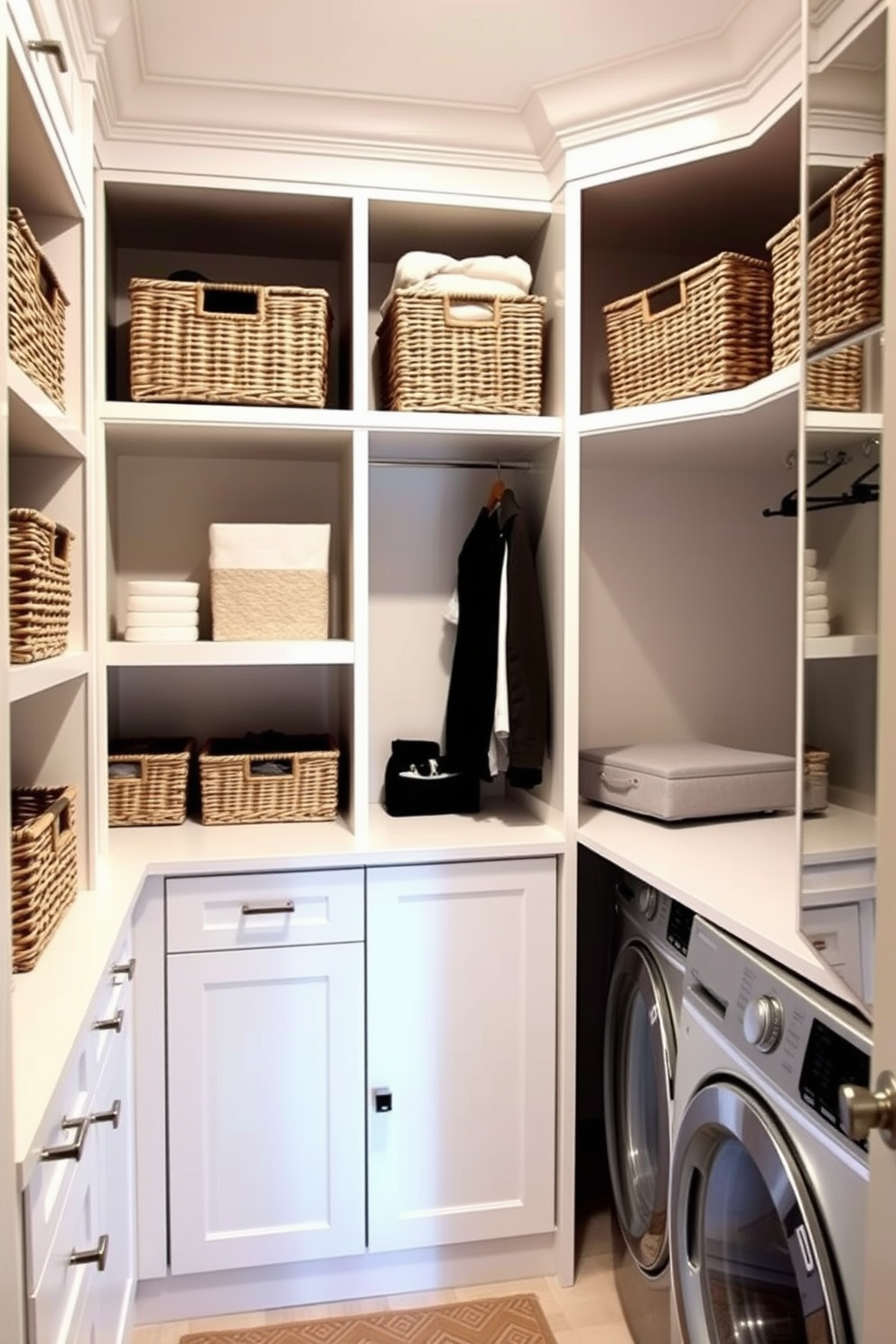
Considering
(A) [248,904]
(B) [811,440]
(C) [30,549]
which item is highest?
(B) [811,440]

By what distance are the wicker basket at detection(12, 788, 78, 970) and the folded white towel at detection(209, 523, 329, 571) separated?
66cm

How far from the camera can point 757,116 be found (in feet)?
6.20

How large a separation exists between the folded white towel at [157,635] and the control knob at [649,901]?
1.07 m

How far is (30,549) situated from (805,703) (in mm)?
1081

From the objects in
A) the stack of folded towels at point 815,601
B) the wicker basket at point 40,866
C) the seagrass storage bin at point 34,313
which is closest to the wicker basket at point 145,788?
the wicker basket at point 40,866

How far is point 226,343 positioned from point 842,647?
146 centimetres

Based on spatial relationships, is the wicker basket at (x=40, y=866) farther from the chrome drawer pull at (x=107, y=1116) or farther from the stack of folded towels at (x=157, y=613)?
the stack of folded towels at (x=157, y=613)

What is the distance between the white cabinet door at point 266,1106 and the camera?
2.02 m

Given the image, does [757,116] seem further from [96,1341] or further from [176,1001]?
[96,1341]

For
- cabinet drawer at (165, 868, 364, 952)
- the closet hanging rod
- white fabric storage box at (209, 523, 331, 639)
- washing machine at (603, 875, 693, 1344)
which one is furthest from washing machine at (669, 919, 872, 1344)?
the closet hanging rod

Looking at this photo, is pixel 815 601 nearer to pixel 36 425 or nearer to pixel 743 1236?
pixel 743 1236

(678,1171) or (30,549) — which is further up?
(30,549)

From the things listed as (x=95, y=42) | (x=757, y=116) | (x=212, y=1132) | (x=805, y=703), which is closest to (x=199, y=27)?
(x=95, y=42)

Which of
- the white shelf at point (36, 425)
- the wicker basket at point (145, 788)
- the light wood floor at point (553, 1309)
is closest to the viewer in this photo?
the white shelf at point (36, 425)
